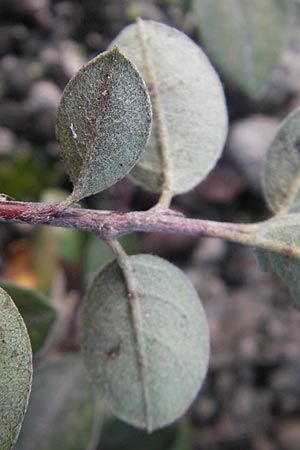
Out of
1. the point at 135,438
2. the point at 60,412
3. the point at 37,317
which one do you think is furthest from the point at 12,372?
the point at 135,438

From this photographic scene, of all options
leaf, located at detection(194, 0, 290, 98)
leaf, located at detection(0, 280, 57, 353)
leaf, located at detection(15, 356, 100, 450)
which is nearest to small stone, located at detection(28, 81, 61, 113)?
leaf, located at detection(194, 0, 290, 98)

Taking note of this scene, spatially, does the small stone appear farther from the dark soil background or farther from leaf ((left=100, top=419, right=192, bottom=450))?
leaf ((left=100, top=419, right=192, bottom=450))

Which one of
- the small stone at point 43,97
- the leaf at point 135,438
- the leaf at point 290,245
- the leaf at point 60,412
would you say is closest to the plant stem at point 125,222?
the leaf at point 290,245

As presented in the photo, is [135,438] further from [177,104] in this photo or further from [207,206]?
[177,104]

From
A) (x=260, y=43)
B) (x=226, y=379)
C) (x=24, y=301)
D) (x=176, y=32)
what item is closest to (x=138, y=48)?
(x=176, y=32)

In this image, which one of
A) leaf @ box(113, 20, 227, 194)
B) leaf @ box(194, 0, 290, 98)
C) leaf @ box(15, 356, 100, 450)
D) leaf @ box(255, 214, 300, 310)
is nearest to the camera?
leaf @ box(255, 214, 300, 310)

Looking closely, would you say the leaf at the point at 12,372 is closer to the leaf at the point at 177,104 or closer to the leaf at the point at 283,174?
the leaf at the point at 177,104
